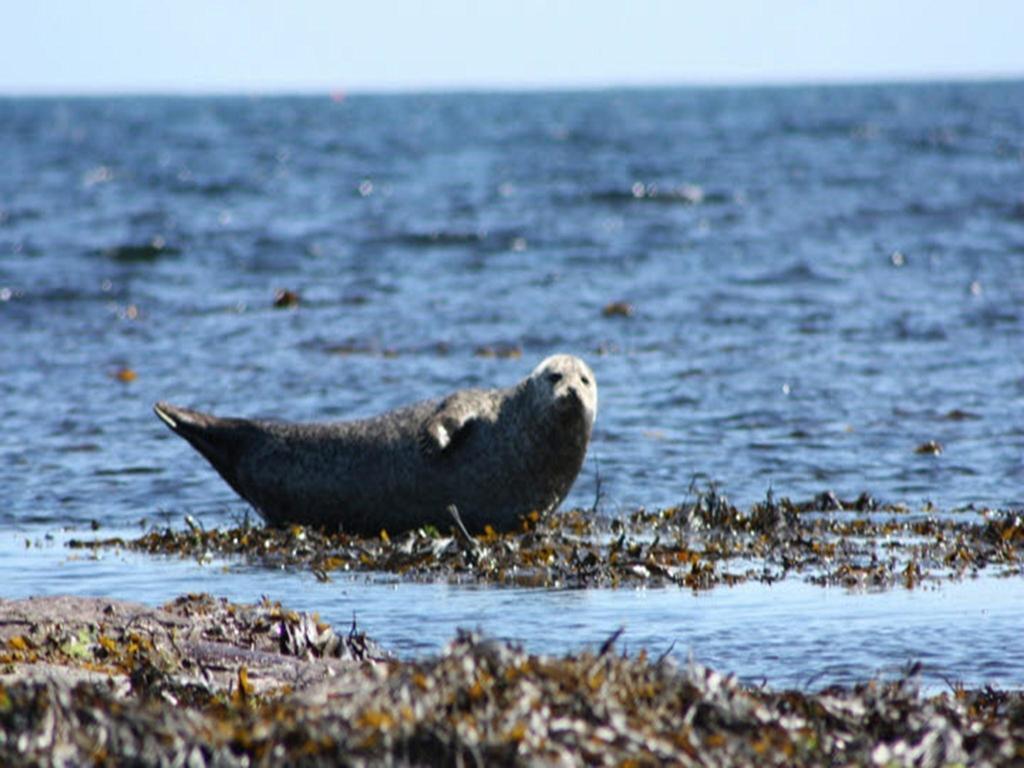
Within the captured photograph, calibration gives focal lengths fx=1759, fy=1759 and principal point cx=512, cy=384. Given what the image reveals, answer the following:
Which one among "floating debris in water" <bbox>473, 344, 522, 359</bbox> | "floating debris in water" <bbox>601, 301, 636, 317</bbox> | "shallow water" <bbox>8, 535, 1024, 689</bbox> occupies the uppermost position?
"floating debris in water" <bbox>601, 301, 636, 317</bbox>

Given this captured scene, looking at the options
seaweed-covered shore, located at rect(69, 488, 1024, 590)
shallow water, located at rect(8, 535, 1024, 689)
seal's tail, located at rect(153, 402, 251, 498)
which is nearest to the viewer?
shallow water, located at rect(8, 535, 1024, 689)

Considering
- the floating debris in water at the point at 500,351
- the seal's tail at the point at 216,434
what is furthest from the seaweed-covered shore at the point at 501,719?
the floating debris in water at the point at 500,351

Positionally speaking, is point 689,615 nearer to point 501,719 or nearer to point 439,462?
point 439,462

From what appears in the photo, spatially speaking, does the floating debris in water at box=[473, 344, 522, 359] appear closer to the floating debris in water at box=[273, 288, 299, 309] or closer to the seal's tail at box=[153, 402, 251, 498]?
the floating debris in water at box=[273, 288, 299, 309]

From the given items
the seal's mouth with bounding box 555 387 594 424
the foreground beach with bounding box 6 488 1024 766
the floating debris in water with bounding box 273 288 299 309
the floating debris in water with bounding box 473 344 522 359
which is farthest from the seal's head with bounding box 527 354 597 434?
the floating debris in water with bounding box 273 288 299 309

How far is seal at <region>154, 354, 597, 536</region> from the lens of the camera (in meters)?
8.62

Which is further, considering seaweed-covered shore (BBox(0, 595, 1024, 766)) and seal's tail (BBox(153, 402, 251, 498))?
seal's tail (BBox(153, 402, 251, 498))

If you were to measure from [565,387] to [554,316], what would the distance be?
8.50 meters

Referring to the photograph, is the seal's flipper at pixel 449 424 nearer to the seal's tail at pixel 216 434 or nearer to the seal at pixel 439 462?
the seal at pixel 439 462

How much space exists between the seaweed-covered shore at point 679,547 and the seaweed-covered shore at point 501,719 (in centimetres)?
220

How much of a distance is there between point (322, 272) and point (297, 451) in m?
12.4

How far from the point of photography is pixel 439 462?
863 cm

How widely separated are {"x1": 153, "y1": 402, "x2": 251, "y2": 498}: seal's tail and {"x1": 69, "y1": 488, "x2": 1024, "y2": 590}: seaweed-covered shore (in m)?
0.39

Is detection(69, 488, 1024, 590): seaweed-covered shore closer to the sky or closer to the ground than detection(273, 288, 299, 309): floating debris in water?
closer to the ground
